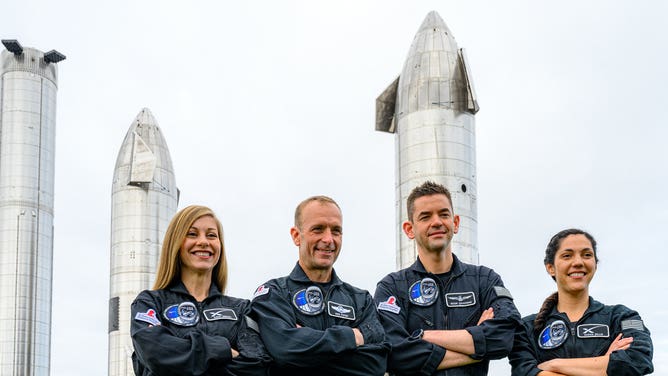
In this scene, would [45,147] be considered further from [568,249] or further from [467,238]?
[568,249]

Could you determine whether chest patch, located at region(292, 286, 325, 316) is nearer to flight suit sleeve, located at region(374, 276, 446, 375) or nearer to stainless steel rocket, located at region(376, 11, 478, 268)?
flight suit sleeve, located at region(374, 276, 446, 375)

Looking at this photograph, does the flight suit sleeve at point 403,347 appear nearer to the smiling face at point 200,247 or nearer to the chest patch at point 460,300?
the chest patch at point 460,300

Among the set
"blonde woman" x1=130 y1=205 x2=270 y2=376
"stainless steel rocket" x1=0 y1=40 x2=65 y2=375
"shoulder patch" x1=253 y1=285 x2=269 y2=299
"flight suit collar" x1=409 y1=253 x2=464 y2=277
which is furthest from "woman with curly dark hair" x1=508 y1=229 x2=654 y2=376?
"stainless steel rocket" x1=0 y1=40 x2=65 y2=375

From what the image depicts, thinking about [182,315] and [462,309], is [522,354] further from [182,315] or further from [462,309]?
[182,315]

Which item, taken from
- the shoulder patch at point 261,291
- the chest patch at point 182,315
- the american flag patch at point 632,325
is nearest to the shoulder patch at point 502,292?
the american flag patch at point 632,325

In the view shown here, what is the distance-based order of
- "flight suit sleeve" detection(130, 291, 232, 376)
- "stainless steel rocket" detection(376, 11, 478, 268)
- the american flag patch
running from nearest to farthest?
"flight suit sleeve" detection(130, 291, 232, 376)
the american flag patch
"stainless steel rocket" detection(376, 11, 478, 268)

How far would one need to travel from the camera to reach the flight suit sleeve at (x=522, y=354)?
18.2ft

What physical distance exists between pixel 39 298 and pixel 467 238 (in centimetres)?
1464

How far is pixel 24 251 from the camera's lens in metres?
25.7

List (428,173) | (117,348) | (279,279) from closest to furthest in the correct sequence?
(279,279) → (428,173) → (117,348)

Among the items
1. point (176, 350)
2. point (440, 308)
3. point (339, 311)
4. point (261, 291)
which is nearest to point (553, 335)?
point (440, 308)

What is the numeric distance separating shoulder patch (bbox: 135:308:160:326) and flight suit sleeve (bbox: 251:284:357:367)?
59 cm

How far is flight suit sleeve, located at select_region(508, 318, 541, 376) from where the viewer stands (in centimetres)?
556

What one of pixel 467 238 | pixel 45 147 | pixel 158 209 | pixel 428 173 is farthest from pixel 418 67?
pixel 45 147
